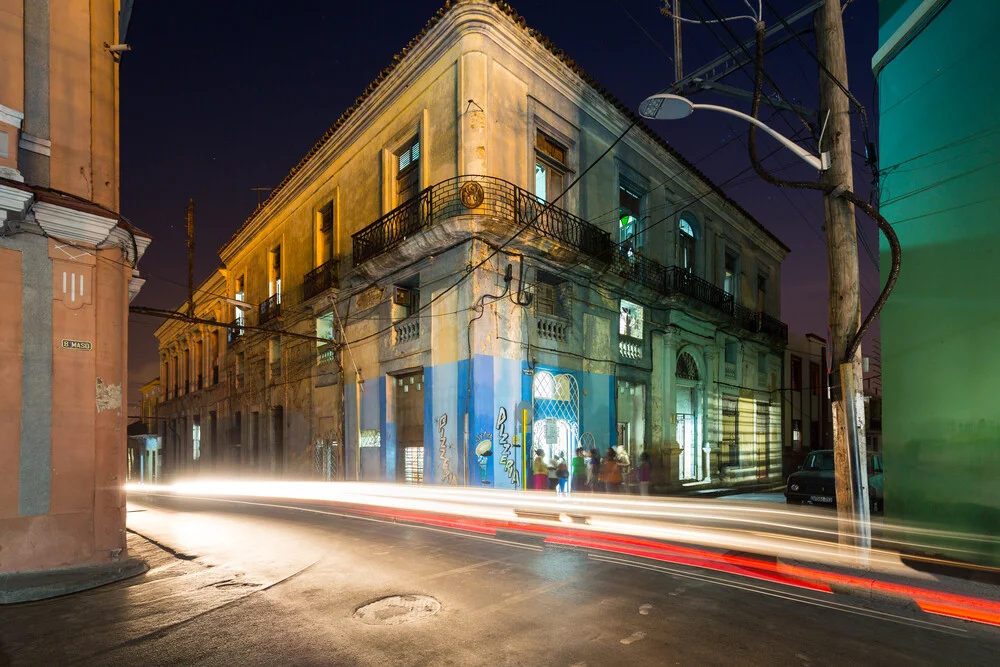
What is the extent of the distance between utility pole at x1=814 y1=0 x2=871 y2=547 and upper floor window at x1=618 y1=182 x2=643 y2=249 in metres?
12.0

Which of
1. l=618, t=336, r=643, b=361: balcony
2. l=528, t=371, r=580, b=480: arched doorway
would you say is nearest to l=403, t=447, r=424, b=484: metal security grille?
l=528, t=371, r=580, b=480: arched doorway

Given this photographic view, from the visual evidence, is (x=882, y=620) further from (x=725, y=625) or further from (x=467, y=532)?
(x=467, y=532)

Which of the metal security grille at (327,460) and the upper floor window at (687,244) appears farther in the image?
the upper floor window at (687,244)

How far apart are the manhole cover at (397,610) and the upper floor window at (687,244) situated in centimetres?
1999

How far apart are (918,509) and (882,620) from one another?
4.54 metres

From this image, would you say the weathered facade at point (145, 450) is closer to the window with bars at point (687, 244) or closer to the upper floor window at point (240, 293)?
the upper floor window at point (240, 293)

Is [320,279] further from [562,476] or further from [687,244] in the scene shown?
[687,244]

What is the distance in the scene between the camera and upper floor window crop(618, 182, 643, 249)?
20.2m

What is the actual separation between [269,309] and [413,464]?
1188 cm

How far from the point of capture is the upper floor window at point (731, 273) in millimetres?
27734

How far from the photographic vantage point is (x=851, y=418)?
24.1ft

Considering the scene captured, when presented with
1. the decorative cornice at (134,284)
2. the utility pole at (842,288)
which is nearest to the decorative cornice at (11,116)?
the decorative cornice at (134,284)

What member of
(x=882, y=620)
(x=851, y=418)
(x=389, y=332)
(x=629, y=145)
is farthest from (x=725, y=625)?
(x=629, y=145)

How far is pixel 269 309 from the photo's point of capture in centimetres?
2494
